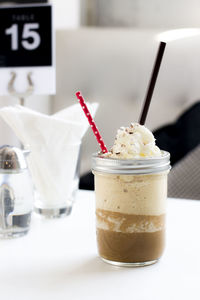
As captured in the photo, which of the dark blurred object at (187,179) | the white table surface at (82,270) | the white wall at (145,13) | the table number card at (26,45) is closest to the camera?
the white table surface at (82,270)

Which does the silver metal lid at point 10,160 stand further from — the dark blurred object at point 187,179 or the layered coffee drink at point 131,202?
the dark blurred object at point 187,179

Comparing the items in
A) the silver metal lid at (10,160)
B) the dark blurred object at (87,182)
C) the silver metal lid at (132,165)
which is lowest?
the dark blurred object at (87,182)

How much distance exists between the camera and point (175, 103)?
6.58 feet

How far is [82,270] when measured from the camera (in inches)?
27.7

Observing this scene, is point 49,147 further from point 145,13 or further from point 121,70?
point 145,13

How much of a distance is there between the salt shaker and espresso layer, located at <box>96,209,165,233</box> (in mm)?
241

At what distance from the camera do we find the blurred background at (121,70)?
2.00 m

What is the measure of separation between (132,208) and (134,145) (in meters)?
0.10

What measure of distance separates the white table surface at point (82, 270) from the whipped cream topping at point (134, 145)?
18 cm

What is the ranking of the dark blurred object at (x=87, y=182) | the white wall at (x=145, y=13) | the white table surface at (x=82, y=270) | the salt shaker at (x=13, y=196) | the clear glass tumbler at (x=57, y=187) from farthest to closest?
the white wall at (x=145, y=13)
the dark blurred object at (x=87, y=182)
the clear glass tumbler at (x=57, y=187)
the salt shaker at (x=13, y=196)
the white table surface at (x=82, y=270)

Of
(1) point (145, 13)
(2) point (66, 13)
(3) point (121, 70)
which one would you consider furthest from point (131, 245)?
(1) point (145, 13)

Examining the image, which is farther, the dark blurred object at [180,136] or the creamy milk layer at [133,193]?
the dark blurred object at [180,136]

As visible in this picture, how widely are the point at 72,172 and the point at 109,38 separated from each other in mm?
1181

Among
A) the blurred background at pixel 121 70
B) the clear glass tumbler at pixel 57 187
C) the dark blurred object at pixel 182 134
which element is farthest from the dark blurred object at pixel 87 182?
the clear glass tumbler at pixel 57 187
